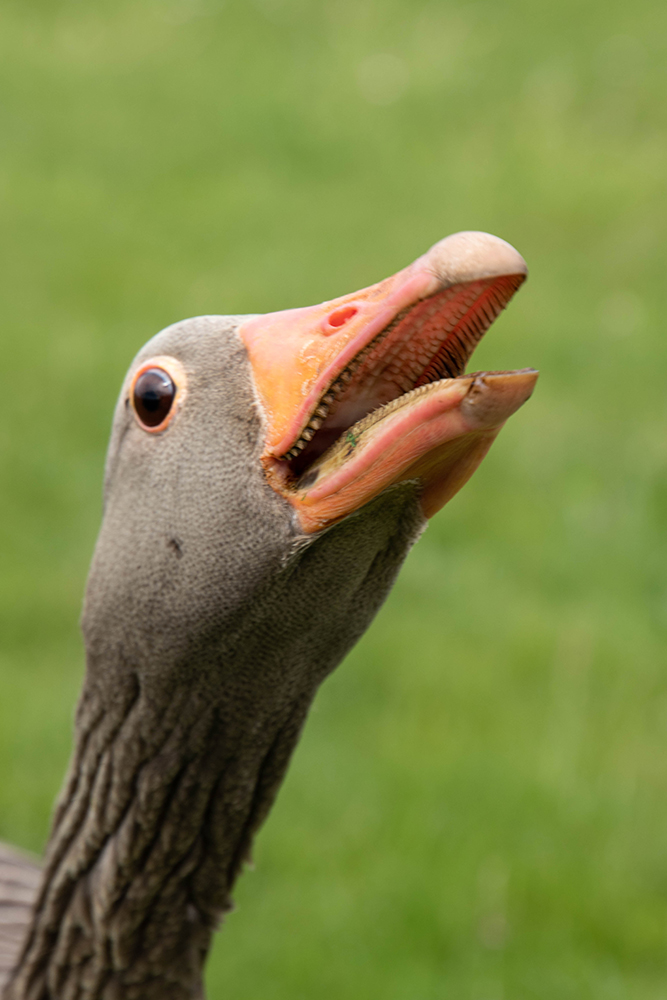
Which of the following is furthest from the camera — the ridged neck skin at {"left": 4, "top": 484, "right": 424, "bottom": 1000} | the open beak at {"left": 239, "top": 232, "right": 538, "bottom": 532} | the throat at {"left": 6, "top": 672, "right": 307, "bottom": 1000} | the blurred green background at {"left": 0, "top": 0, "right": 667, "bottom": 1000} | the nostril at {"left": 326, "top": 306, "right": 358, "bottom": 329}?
the blurred green background at {"left": 0, "top": 0, "right": 667, "bottom": 1000}

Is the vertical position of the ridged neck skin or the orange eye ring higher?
the orange eye ring

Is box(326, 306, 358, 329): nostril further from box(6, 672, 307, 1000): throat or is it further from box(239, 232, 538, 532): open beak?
box(6, 672, 307, 1000): throat

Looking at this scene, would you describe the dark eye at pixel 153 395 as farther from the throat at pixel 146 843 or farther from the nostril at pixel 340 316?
the throat at pixel 146 843

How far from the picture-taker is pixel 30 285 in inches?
259

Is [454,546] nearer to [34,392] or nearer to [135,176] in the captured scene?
[34,392]

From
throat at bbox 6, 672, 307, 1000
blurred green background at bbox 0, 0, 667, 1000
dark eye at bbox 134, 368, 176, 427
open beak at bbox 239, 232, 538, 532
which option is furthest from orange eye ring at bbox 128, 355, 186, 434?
blurred green background at bbox 0, 0, 667, 1000

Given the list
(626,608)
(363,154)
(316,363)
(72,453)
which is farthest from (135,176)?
(316,363)

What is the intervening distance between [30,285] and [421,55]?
172 inches

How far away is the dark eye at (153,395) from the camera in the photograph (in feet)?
5.77

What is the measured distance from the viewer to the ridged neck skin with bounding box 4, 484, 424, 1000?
1.67m

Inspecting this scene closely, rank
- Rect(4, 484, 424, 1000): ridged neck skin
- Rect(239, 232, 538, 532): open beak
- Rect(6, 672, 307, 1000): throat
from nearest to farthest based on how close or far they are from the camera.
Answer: Rect(239, 232, 538, 532): open beak < Rect(4, 484, 424, 1000): ridged neck skin < Rect(6, 672, 307, 1000): throat

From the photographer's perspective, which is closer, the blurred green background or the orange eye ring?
the orange eye ring

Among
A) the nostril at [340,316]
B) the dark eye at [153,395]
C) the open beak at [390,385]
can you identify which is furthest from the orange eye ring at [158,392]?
the nostril at [340,316]

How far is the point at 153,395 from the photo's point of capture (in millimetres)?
1769
